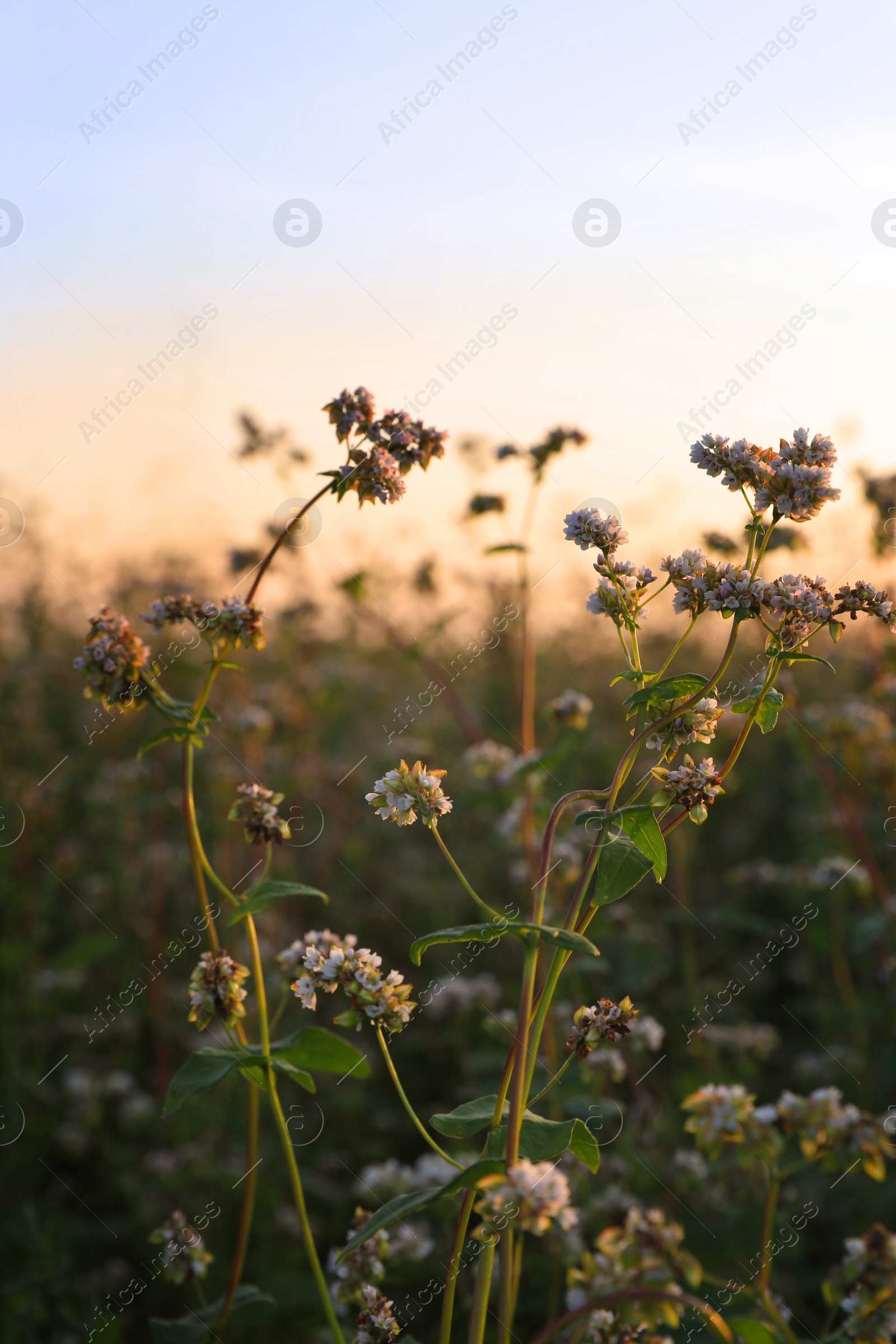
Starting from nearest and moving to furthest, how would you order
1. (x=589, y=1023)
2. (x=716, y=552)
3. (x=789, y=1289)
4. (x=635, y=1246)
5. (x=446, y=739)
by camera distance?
1. (x=589, y=1023)
2. (x=635, y=1246)
3. (x=789, y=1289)
4. (x=716, y=552)
5. (x=446, y=739)

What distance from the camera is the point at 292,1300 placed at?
10.7 feet

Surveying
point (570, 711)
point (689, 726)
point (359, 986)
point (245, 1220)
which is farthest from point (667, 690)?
point (570, 711)

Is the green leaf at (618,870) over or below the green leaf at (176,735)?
below

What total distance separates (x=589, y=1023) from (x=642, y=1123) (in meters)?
2.21

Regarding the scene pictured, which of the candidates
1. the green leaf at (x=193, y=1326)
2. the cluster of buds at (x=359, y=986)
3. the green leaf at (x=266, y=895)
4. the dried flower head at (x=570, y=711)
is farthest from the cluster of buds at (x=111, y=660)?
the dried flower head at (x=570, y=711)

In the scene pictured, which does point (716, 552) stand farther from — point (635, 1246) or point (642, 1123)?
point (635, 1246)

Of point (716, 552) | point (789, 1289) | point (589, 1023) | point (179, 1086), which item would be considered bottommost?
point (789, 1289)

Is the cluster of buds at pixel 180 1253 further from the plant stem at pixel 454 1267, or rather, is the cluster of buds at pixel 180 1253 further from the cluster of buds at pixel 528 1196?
the cluster of buds at pixel 528 1196

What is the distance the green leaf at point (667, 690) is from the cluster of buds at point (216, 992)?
3.36 feet

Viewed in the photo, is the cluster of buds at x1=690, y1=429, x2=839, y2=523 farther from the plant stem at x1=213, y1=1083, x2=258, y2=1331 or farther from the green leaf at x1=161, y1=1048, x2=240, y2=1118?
the plant stem at x1=213, y1=1083, x2=258, y2=1331

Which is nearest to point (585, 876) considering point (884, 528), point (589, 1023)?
point (589, 1023)

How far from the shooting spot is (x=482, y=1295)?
1.67 m

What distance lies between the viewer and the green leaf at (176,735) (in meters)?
1.93

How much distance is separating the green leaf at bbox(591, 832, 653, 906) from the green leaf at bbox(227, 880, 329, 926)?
561mm
